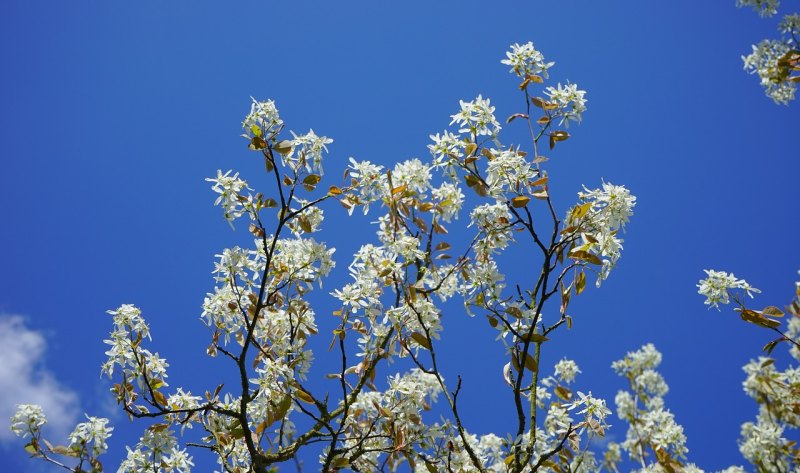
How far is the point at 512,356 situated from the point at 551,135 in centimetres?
144

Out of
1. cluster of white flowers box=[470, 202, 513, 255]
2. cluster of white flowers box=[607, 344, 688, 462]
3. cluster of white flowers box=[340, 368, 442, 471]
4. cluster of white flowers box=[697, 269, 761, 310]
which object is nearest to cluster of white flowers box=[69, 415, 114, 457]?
cluster of white flowers box=[340, 368, 442, 471]

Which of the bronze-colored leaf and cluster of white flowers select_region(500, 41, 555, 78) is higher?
cluster of white flowers select_region(500, 41, 555, 78)

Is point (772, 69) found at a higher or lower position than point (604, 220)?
higher

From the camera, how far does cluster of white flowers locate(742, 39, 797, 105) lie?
5891 millimetres

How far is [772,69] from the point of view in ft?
19.3

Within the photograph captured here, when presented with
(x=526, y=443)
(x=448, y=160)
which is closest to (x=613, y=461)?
(x=526, y=443)

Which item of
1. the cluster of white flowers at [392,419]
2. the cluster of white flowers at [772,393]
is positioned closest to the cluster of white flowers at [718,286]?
the cluster of white flowers at [392,419]

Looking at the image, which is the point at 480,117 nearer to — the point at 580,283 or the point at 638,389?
the point at 580,283

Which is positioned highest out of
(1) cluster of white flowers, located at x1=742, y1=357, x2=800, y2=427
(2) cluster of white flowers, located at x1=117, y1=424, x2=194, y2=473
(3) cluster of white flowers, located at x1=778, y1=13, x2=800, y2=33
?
(3) cluster of white flowers, located at x1=778, y1=13, x2=800, y2=33

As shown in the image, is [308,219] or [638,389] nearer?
[308,219]

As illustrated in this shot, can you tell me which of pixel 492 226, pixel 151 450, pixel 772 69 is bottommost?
pixel 151 450

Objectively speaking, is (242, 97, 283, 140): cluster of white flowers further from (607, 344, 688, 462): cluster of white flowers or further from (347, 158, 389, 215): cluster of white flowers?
(607, 344, 688, 462): cluster of white flowers

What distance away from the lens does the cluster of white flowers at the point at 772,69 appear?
232 inches

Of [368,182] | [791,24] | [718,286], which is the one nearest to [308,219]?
Result: [368,182]
